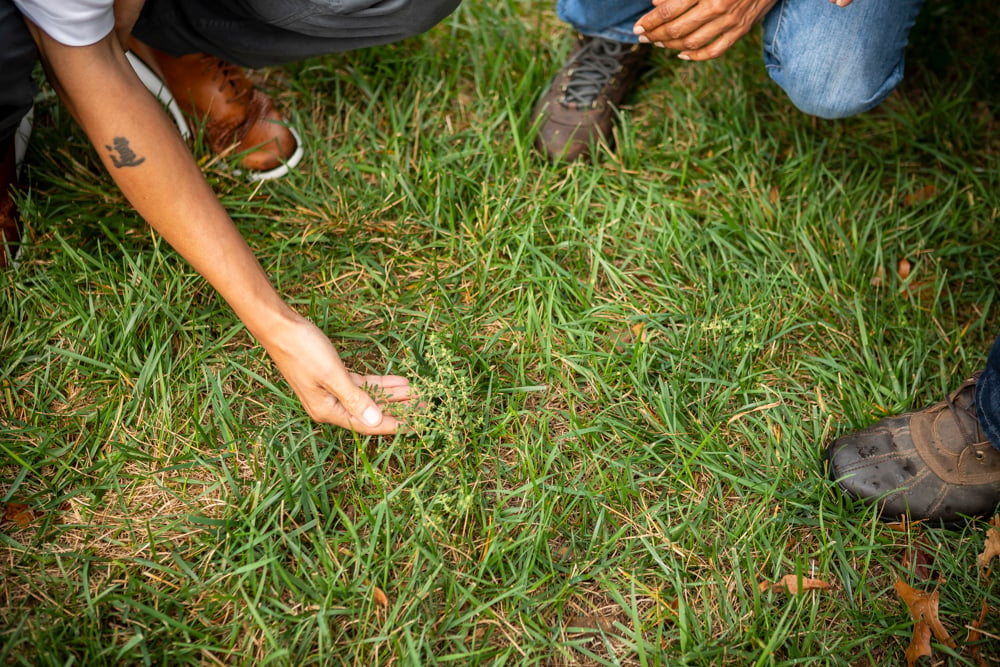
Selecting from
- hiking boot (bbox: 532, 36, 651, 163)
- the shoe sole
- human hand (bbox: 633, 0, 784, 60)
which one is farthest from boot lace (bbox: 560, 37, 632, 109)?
the shoe sole

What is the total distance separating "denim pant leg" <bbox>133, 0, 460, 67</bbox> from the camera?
169 cm

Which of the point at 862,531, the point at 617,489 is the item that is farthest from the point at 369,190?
the point at 862,531

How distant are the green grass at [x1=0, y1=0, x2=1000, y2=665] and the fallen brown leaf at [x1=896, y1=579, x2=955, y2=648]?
1.2 inches

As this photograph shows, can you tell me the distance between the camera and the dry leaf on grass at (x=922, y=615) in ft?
4.84

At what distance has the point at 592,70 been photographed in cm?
219

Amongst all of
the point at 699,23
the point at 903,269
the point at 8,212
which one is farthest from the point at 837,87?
the point at 8,212

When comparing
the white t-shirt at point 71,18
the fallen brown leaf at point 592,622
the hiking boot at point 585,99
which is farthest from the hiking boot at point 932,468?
the white t-shirt at point 71,18

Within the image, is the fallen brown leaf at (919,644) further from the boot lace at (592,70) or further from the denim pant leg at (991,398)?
the boot lace at (592,70)

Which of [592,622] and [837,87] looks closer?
[592,622]

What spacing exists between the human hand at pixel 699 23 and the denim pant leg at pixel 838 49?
11cm

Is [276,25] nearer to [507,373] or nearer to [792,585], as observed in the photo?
[507,373]

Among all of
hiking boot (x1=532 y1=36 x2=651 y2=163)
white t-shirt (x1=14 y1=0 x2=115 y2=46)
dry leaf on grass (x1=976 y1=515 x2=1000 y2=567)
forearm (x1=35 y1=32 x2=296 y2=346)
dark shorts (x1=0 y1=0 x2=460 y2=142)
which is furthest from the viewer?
hiking boot (x1=532 y1=36 x2=651 y2=163)

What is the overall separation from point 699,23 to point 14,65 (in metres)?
1.49

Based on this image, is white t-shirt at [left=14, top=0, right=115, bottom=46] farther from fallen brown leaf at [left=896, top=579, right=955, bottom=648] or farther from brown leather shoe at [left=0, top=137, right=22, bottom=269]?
fallen brown leaf at [left=896, top=579, right=955, bottom=648]
